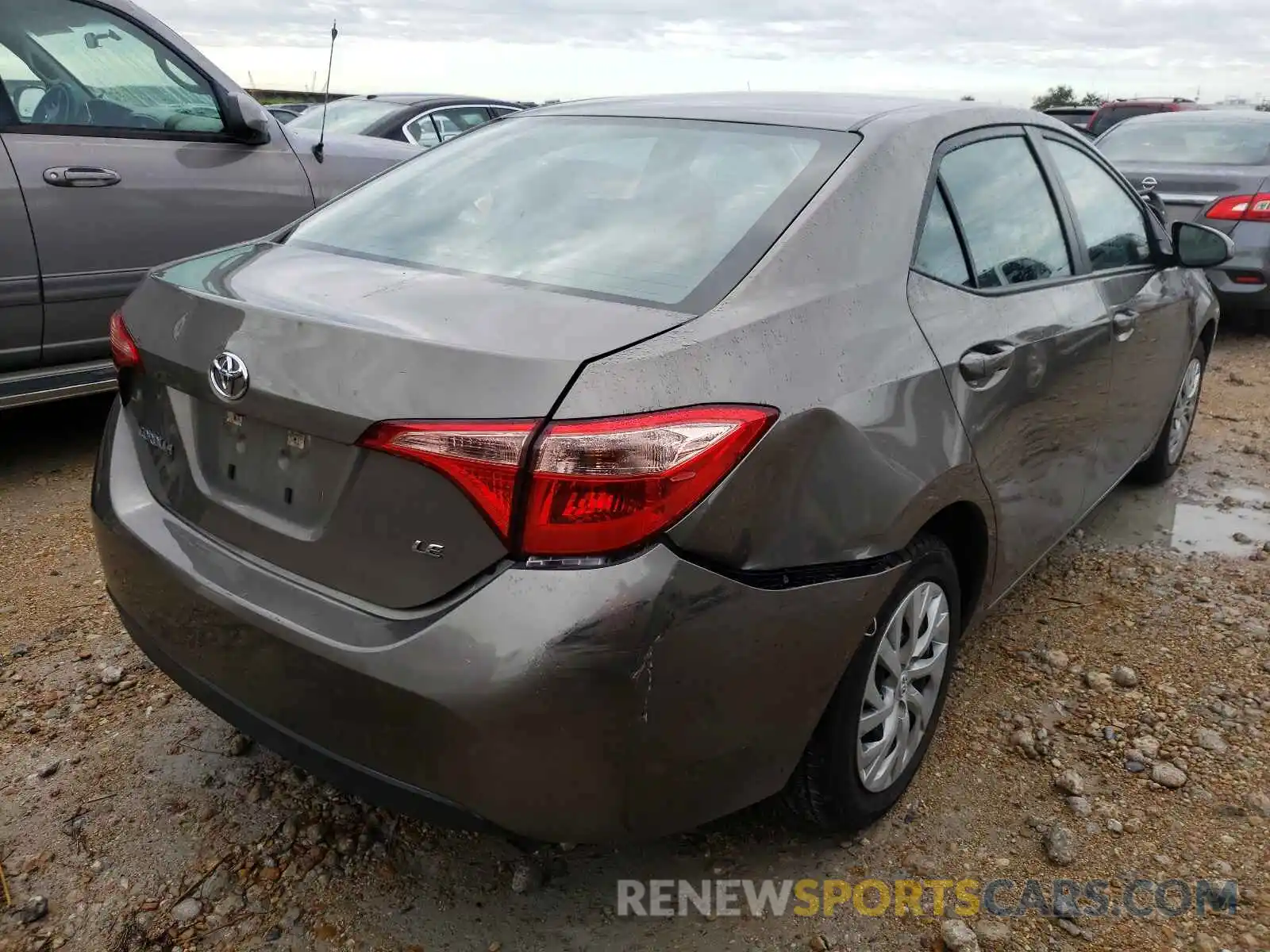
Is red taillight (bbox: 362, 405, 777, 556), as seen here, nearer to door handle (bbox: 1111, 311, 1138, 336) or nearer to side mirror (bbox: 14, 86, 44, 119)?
door handle (bbox: 1111, 311, 1138, 336)

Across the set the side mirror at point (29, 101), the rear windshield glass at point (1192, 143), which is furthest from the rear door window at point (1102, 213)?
the rear windshield glass at point (1192, 143)

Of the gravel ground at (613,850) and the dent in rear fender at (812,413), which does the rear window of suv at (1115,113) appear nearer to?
the gravel ground at (613,850)

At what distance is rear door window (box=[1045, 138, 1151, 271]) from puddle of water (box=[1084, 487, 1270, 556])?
1062 mm

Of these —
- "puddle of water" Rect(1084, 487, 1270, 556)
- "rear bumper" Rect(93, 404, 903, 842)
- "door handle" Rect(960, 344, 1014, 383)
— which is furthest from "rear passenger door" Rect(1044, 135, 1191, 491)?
"rear bumper" Rect(93, 404, 903, 842)

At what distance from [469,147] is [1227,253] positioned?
2.65m

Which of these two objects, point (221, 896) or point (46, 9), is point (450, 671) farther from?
point (46, 9)

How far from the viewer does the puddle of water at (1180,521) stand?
3.97 m

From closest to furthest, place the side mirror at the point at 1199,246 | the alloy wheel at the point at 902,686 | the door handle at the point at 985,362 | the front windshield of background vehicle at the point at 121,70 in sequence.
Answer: the alloy wheel at the point at 902,686, the door handle at the point at 985,362, the side mirror at the point at 1199,246, the front windshield of background vehicle at the point at 121,70

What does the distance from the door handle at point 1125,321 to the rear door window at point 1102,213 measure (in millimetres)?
156

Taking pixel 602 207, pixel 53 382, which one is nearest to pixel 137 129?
pixel 53 382

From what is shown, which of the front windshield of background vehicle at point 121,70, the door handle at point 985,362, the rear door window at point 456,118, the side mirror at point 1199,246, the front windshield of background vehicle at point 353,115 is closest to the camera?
the door handle at point 985,362

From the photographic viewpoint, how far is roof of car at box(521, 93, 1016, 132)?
7.99 ft

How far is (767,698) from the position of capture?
1.83 metres

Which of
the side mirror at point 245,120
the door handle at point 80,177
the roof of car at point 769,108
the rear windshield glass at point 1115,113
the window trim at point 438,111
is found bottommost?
the rear windshield glass at point 1115,113
